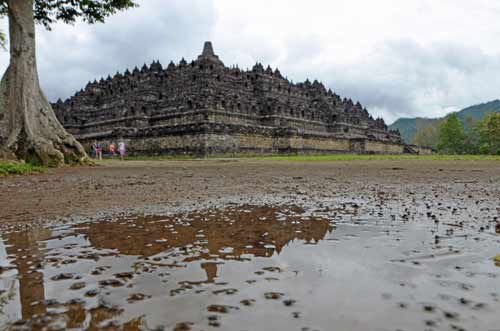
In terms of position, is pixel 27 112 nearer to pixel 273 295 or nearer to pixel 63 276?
pixel 63 276

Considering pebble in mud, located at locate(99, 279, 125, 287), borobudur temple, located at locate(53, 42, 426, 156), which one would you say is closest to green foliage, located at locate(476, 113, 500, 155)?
borobudur temple, located at locate(53, 42, 426, 156)

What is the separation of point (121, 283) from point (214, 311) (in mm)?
503

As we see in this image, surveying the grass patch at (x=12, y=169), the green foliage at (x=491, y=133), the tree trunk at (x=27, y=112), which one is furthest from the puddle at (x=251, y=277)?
the green foliage at (x=491, y=133)

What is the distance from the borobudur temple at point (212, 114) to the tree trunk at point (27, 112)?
37.7 ft

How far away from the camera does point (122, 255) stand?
2027 mm

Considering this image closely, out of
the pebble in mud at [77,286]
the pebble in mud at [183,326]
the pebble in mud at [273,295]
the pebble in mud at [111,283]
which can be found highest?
the pebble in mud at [273,295]

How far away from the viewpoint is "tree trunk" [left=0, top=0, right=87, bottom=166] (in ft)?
36.0

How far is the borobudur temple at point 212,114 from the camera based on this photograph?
25453mm

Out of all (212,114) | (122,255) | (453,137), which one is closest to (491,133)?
(453,137)

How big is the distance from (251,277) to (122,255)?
0.78 meters

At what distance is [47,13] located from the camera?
14594 millimetres

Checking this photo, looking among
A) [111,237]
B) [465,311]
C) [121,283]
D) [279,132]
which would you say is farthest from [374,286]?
[279,132]

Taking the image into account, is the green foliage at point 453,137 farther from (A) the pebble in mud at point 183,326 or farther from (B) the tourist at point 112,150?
(A) the pebble in mud at point 183,326

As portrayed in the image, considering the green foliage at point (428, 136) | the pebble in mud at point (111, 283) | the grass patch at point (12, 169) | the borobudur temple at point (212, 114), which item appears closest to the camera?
the pebble in mud at point (111, 283)
